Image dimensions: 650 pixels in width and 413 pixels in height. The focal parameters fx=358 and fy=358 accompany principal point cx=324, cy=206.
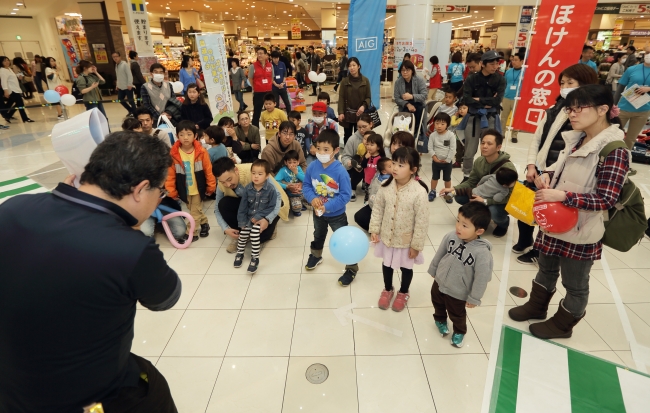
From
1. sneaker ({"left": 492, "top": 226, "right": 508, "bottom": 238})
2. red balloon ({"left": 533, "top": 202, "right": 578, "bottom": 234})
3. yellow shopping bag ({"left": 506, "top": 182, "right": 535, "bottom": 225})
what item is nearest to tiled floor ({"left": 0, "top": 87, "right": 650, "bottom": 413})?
sneaker ({"left": 492, "top": 226, "right": 508, "bottom": 238})

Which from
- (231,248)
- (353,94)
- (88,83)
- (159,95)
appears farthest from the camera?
(88,83)

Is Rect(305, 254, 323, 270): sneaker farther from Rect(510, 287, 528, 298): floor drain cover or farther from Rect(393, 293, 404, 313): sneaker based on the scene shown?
Rect(510, 287, 528, 298): floor drain cover

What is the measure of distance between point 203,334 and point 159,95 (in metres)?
4.76

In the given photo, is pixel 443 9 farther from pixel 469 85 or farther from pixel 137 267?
pixel 137 267

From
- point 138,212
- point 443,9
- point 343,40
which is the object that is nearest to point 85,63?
point 138,212

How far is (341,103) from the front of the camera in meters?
5.68

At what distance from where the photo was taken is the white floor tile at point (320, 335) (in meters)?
2.50

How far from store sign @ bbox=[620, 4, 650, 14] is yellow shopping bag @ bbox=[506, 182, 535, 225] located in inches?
726

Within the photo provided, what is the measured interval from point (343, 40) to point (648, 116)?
79.8 feet

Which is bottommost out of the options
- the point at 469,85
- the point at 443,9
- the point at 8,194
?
the point at 8,194

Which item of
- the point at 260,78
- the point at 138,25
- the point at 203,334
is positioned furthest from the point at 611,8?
the point at 203,334

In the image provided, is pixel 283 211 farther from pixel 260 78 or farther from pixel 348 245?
pixel 260 78

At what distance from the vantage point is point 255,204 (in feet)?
11.7

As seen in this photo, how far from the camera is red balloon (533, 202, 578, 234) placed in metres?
2.07
